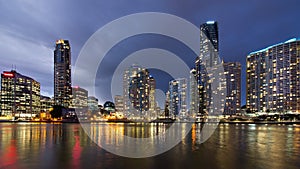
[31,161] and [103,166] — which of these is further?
[31,161]

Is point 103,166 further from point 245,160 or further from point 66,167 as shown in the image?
point 245,160

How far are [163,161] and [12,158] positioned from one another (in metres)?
10.9

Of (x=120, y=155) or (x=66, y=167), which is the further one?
(x=120, y=155)

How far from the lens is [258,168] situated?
47.3ft

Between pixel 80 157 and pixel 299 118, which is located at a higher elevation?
pixel 80 157

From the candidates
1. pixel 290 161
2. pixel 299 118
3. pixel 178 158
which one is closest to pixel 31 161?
pixel 178 158

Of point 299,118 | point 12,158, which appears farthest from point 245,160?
point 299,118

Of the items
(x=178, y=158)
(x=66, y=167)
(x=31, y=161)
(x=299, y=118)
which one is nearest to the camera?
(x=66, y=167)

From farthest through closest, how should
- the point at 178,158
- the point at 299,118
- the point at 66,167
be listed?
1. the point at 299,118
2. the point at 178,158
3. the point at 66,167

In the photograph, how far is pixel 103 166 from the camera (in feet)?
48.1

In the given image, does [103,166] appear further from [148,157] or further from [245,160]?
[245,160]

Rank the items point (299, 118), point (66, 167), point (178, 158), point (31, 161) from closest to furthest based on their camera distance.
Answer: point (66, 167) < point (31, 161) < point (178, 158) < point (299, 118)

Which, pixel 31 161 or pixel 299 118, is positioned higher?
pixel 31 161

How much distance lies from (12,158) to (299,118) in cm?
21952
